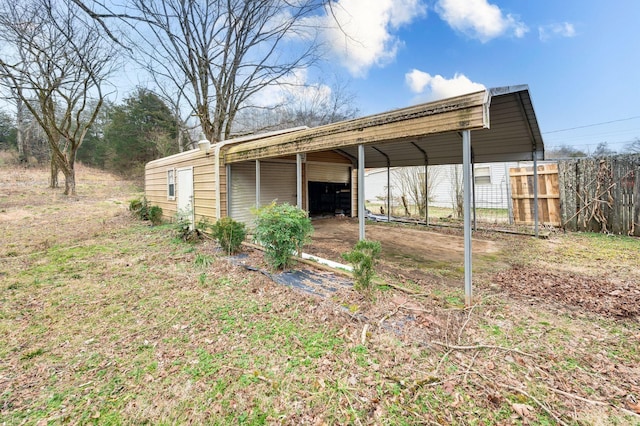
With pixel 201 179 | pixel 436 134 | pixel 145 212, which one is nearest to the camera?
pixel 436 134

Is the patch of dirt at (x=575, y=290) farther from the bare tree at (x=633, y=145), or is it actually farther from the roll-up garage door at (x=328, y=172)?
the bare tree at (x=633, y=145)

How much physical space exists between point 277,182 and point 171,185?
4340mm

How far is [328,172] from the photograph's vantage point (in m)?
11.1

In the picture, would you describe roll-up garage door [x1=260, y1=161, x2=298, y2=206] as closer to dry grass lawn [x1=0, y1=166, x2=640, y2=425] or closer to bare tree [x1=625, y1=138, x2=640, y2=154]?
dry grass lawn [x1=0, y1=166, x2=640, y2=425]

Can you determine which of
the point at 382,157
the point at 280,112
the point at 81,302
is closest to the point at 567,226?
the point at 382,157

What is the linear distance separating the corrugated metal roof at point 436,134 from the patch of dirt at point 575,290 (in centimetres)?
239

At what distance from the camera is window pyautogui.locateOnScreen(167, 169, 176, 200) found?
395 inches

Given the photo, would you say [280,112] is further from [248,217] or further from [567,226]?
[567,226]

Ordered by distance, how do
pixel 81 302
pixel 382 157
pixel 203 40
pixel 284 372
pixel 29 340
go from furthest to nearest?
1. pixel 203 40
2. pixel 382 157
3. pixel 81 302
4. pixel 29 340
5. pixel 284 372

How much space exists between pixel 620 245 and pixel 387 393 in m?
7.44

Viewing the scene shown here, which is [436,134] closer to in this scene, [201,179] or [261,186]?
[261,186]

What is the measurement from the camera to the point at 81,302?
3764 millimetres

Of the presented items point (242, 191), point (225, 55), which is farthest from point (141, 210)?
point (225, 55)

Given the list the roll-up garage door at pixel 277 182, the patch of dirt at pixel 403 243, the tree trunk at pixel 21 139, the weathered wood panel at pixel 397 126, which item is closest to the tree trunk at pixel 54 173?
the tree trunk at pixel 21 139
